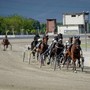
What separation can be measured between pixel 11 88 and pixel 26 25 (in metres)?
148

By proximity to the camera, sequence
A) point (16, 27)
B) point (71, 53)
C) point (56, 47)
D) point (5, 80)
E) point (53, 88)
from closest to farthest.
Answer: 1. point (53, 88)
2. point (5, 80)
3. point (71, 53)
4. point (56, 47)
5. point (16, 27)

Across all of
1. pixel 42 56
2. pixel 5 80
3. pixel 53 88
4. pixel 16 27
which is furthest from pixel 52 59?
pixel 16 27

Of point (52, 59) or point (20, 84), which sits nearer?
point (20, 84)

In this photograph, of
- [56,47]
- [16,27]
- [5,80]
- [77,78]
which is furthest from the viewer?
[16,27]

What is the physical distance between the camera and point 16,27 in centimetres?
15600

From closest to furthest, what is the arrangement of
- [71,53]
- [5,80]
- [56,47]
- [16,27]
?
[5,80] → [71,53] → [56,47] → [16,27]

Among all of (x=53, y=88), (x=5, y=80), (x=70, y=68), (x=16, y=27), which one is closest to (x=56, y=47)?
(x=70, y=68)

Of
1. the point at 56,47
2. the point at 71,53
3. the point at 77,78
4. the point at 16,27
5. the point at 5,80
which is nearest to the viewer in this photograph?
the point at 5,80

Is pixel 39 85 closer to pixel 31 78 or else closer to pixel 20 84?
pixel 20 84

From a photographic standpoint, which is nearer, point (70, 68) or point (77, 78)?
point (77, 78)

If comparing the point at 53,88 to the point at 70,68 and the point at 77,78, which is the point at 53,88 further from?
the point at 70,68

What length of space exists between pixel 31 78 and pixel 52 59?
6014mm

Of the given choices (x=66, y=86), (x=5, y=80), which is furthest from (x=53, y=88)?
(x=5, y=80)

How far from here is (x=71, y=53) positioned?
1934cm
